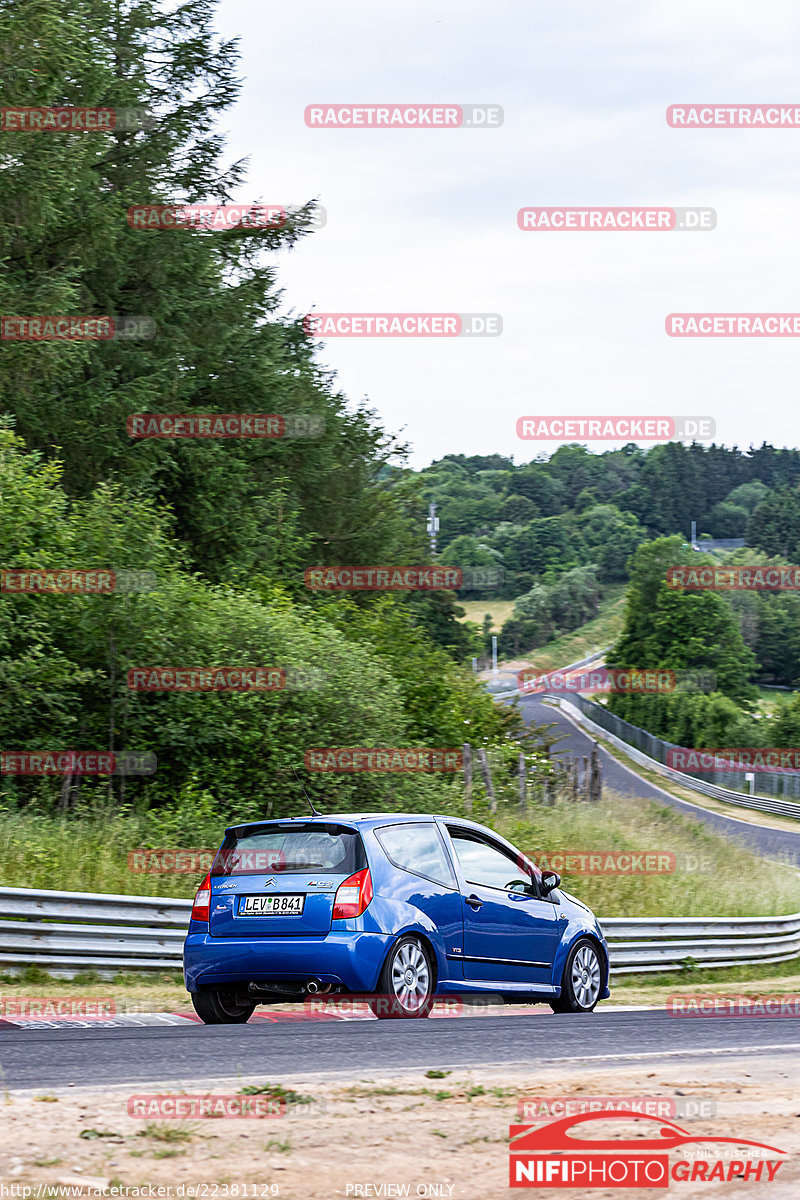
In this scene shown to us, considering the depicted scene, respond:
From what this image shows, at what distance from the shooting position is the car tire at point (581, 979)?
35.4 feet

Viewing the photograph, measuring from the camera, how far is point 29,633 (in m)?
17.2

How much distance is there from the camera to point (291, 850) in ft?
30.2

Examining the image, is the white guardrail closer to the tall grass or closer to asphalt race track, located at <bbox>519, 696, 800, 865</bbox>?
the tall grass

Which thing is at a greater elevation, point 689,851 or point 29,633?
point 29,633

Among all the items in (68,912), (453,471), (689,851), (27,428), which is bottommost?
(689,851)

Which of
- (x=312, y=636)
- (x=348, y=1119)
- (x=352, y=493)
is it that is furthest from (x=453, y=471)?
(x=348, y=1119)

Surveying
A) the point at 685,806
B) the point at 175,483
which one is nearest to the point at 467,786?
the point at 175,483

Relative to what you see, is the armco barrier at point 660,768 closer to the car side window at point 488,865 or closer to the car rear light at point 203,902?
the car side window at point 488,865

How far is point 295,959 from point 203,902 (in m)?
0.91

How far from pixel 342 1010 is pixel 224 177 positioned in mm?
26615

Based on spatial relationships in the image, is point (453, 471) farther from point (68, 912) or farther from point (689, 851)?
point (68, 912)

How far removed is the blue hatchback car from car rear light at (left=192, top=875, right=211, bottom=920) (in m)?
0.01

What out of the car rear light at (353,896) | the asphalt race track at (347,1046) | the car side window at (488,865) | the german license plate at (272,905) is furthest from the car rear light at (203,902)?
the car side window at (488,865)

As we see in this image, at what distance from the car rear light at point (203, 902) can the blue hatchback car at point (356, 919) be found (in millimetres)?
11
